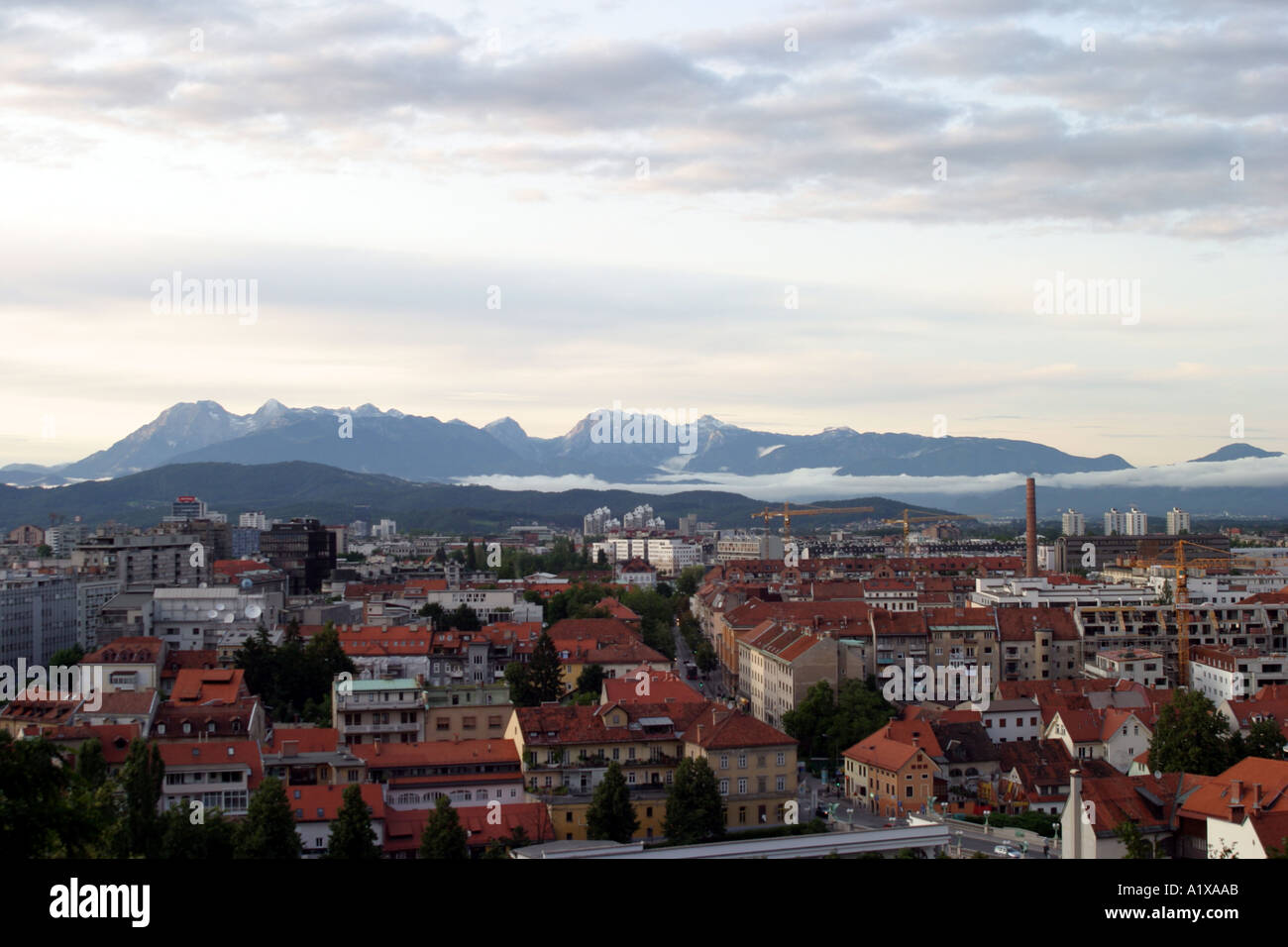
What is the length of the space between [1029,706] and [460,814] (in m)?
18.0

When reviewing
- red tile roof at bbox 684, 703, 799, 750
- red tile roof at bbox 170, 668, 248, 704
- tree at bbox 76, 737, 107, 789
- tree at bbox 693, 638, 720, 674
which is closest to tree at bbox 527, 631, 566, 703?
red tile roof at bbox 170, 668, 248, 704

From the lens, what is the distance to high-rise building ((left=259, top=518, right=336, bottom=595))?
74.5m

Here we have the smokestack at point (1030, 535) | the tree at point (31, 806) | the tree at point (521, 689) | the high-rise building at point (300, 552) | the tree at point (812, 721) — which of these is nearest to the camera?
the tree at point (31, 806)

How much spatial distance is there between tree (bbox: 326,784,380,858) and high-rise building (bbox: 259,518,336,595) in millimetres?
53841

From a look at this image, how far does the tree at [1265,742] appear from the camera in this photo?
2850cm

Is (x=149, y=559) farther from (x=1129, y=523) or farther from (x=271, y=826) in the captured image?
(x=1129, y=523)

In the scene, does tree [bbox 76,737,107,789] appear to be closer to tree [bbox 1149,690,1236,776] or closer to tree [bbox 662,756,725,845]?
tree [bbox 662,756,725,845]

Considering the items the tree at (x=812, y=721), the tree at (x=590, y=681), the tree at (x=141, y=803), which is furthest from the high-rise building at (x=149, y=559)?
the tree at (x=141, y=803)

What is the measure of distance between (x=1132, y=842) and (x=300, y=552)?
61.9 metres

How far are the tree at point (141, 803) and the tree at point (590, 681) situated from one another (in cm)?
1781

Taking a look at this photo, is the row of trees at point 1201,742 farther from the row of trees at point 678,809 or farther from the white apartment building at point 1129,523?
the white apartment building at point 1129,523

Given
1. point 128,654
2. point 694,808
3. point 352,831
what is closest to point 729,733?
point 694,808

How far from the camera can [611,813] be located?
24078mm

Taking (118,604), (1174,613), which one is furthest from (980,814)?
(118,604)
